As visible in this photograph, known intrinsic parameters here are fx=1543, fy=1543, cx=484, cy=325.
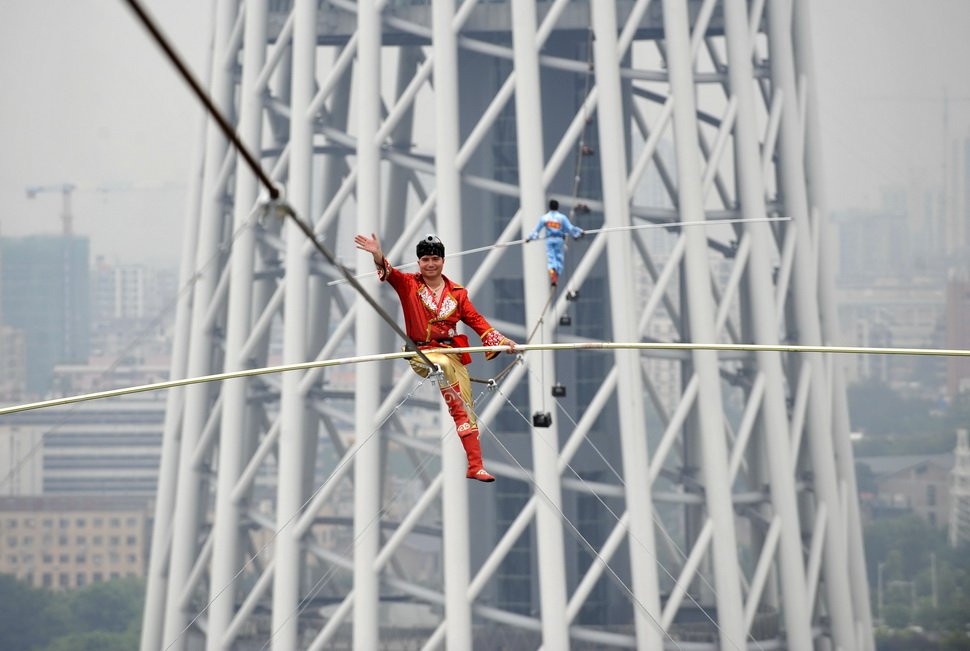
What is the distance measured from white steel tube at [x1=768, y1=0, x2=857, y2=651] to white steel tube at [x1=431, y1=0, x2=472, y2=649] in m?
10.3

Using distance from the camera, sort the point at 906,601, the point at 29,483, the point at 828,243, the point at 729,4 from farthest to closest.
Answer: the point at 29,483, the point at 906,601, the point at 828,243, the point at 729,4

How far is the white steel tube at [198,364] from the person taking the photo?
48469 mm

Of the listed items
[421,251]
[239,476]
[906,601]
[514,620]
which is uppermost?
[421,251]

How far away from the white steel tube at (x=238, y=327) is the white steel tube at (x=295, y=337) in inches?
58.4

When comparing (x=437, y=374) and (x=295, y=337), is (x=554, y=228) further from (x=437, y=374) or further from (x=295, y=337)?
(x=437, y=374)

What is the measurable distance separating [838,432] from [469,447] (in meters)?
33.3

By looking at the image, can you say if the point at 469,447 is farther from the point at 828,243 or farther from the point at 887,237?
the point at 887,237

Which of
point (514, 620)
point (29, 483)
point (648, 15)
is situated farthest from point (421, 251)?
point (29, 483)

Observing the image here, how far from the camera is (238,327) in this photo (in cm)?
4534

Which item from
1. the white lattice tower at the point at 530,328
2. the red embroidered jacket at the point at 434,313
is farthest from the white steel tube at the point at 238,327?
the red embroidered jacket at the point at 434,313

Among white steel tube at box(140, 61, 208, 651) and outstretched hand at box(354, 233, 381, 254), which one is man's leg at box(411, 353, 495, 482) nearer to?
outstretched hand at box(354, 233, 381, 254)

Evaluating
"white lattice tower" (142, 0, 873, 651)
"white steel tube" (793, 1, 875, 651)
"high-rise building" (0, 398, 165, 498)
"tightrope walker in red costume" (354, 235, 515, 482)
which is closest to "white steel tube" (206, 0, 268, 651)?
"white lattice tower" (142, 0, 873, 651)

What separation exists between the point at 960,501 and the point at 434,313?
460ft

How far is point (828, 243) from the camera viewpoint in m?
49.7
